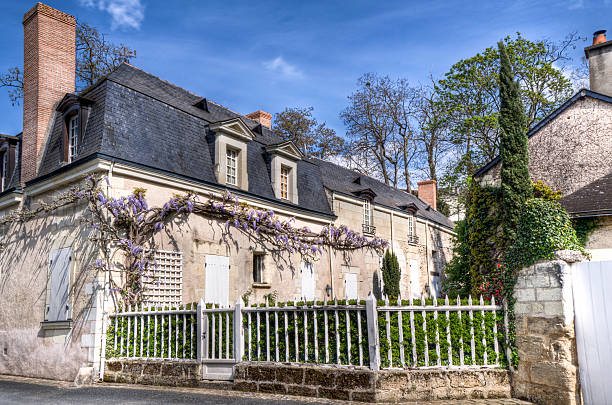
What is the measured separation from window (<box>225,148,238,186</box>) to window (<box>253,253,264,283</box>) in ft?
6.79

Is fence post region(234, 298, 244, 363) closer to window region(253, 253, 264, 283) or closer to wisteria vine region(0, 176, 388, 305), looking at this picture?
wisteria vine region(0, 176, 388, 305)

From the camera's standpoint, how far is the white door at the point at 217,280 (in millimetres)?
12188

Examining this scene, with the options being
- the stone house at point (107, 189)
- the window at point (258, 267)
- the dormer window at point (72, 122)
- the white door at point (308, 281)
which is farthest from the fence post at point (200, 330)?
the white door at point (308, 281)

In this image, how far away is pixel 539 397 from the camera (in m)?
7.14

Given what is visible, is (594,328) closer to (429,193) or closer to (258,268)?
(258,268)

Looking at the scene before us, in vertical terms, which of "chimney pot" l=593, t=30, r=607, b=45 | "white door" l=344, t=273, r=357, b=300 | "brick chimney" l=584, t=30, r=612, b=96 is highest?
"chimney pot" l=593, t=30, r=607, b=45

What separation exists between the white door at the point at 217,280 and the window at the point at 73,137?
3918mm

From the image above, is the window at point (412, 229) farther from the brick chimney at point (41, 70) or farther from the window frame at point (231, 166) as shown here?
the brick chimney at point (41, 70)

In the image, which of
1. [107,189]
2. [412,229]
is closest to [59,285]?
[107,189]

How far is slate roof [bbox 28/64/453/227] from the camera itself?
37.1ft

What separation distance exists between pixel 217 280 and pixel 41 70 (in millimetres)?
6791

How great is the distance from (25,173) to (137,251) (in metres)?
4.66

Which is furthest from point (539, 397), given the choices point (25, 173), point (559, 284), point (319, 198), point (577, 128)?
point (25, 173)

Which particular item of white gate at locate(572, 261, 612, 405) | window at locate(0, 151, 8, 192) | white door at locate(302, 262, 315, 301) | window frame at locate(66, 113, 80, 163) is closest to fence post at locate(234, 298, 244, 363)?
white gate at locate(572, 261, 612, 405)
